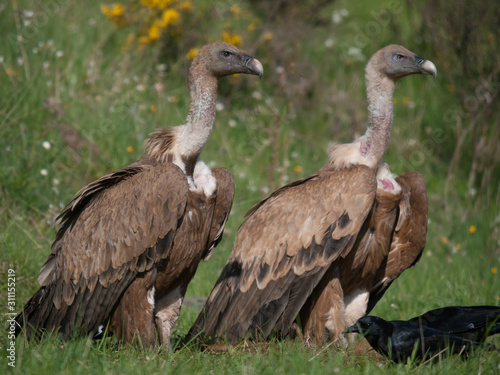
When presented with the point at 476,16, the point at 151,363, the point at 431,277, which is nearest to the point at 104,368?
the point at 151,363

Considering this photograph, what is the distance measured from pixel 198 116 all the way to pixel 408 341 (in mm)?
2155

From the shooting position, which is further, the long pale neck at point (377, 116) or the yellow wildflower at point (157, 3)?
the yellow wildflower at point (157, 3)

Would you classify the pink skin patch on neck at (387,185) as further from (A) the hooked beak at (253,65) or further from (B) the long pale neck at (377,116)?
(A) the hooked beak at (253,65)

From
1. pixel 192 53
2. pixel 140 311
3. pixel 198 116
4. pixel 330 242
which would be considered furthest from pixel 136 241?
pixel 192 53

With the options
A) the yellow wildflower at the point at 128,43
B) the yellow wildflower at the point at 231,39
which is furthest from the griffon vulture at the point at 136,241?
the yellow wildflower at the point at 128,43

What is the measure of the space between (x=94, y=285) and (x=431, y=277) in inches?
157

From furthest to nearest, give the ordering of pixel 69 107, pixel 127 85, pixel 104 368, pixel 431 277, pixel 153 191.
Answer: pixel 127 85 → pixel 69 107 → pixel 431 277 → pixel 153 191 → pixel 104 368

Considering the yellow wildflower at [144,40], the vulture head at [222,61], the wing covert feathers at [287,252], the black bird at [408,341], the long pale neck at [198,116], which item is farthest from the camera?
the yellow wildflower at [144,40]

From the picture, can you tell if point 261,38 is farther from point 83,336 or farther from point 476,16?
point 83,336

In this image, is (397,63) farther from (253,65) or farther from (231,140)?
(231,140)

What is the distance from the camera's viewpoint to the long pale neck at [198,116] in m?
5.09

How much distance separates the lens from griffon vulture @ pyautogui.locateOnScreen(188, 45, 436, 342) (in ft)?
16.0

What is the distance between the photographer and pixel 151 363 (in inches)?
162

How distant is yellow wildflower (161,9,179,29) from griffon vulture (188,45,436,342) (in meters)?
5.09
